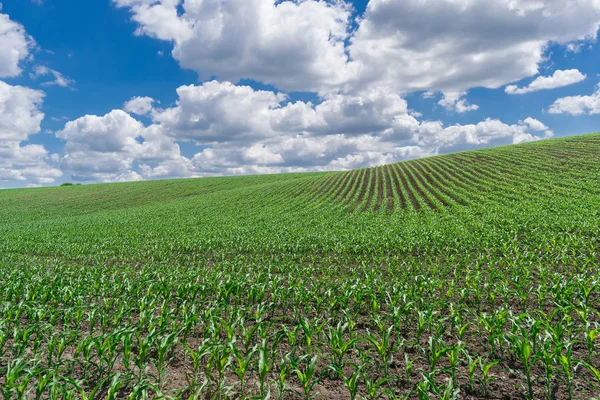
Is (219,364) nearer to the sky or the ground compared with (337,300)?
nearer to the sky

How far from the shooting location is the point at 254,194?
5197 centimetres

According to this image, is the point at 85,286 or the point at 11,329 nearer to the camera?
the point at 11,329

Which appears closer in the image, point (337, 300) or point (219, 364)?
point (219, 364)

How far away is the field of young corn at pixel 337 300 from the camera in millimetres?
4770

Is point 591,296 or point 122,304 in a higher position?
point 122,304

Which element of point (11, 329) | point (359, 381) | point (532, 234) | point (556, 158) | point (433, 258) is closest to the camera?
point (359, 381)

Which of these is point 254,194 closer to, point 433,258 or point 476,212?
point 476,212

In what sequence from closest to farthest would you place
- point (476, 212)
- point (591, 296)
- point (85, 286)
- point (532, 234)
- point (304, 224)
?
point (591, 296) < point (85, 286) < point (532, 234) < point (476, 212) < point (304, 224)

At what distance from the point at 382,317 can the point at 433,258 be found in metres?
6.97

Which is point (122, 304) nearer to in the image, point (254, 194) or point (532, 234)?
point (532, 234)

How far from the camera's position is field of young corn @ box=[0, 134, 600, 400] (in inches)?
188

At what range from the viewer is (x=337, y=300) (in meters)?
7.44

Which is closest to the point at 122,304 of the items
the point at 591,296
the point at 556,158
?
the point at 591,296

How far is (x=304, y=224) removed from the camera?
25094mm
